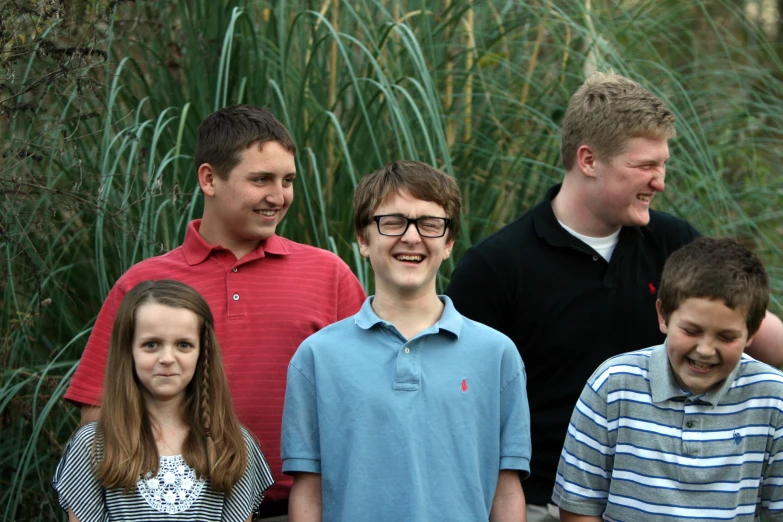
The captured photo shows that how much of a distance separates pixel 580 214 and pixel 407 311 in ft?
2.43

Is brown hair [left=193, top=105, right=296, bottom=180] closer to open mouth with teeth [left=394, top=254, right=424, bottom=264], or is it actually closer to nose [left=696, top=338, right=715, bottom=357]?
open mouth with teeth [left=394, top=254, right=424, bottom=264]

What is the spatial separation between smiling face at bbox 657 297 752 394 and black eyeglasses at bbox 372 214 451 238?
609 millimetres

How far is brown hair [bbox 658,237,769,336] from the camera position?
2500 mm

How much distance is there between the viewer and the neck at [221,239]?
10.1 ft

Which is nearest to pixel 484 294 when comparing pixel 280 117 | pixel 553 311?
pixel 553 311

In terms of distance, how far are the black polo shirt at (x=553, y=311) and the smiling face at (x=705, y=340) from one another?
1.63 ft

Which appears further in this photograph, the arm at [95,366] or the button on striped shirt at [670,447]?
the arm at [95,366]

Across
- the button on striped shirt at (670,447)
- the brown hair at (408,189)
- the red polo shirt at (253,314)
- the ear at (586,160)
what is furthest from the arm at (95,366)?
the ear at (586,160)

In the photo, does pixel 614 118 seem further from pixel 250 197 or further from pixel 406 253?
pixel 250 197

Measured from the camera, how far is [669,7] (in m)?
5.83

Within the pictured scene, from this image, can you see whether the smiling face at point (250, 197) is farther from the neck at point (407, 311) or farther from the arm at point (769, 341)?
the arm at point (769, 341)

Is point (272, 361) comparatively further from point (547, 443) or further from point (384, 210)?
point (547, 443)

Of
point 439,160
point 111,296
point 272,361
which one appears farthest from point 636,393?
point 439,160

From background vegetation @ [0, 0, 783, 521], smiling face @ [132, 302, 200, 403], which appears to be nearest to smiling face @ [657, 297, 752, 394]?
smiling face @ [132, 302, 200, 403]
